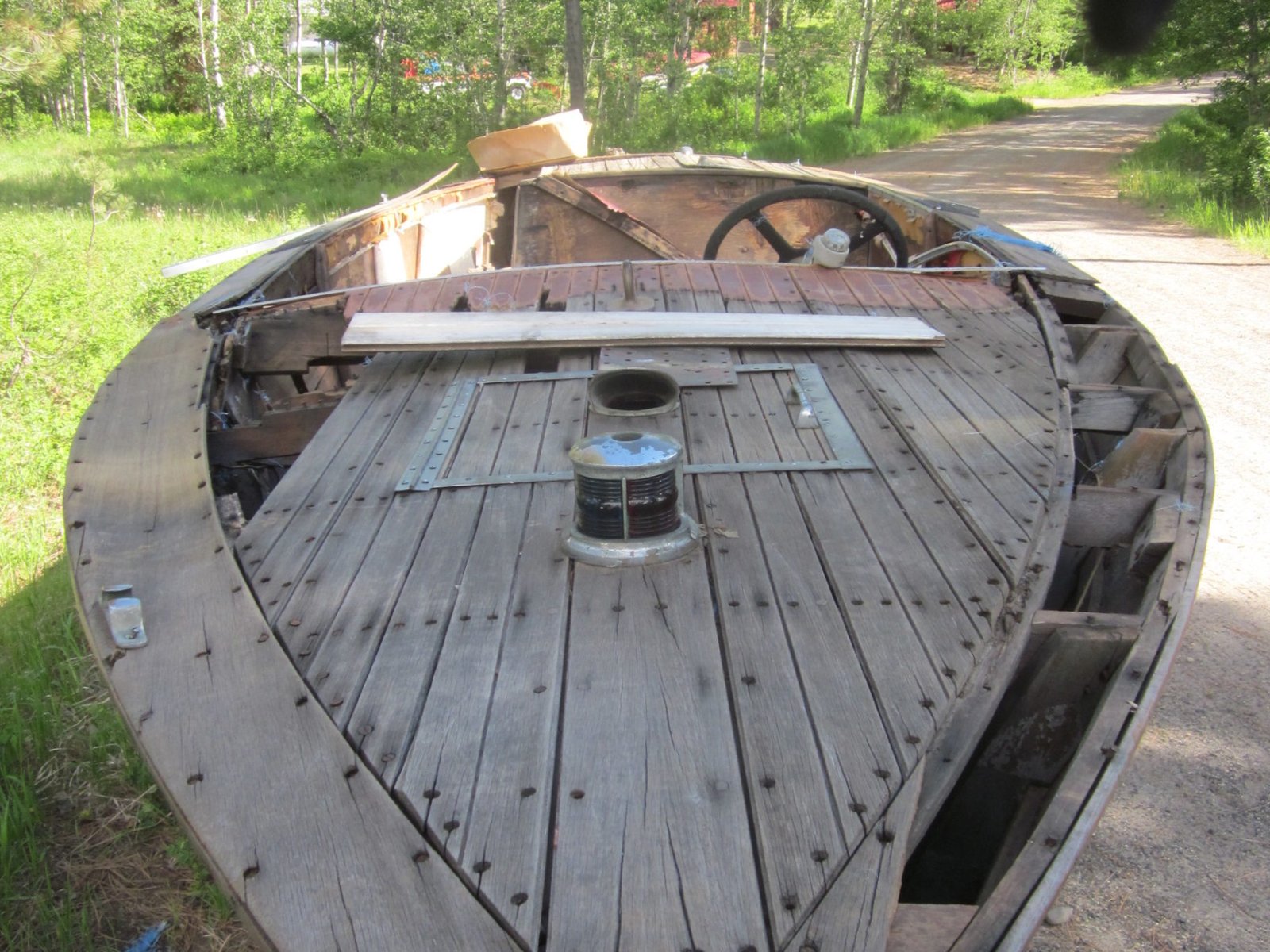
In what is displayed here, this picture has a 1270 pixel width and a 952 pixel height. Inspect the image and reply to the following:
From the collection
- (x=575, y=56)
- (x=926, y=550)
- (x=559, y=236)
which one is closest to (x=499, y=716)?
(x=926, y=550)

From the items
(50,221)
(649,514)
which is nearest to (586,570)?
(649,514)

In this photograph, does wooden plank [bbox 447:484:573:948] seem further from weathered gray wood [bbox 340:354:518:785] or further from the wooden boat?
weathered gray wood [bbox 340:354:518:785]

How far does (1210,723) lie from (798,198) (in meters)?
2.46

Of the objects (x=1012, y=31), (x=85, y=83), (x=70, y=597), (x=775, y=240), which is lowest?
(x=70, y=597)

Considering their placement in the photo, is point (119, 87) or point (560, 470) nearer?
point (560, 470)

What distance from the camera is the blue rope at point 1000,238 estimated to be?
14.8ft

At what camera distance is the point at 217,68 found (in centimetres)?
2162

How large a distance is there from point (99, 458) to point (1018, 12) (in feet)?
112

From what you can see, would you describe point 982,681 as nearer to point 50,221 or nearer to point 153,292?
point 153,292

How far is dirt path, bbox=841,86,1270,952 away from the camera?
238 cm

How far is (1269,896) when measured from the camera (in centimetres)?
240

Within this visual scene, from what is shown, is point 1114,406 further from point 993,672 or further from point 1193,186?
point 1193,186

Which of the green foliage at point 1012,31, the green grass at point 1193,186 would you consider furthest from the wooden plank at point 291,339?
the green foliage at point 1012,31

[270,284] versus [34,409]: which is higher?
[270,284]
